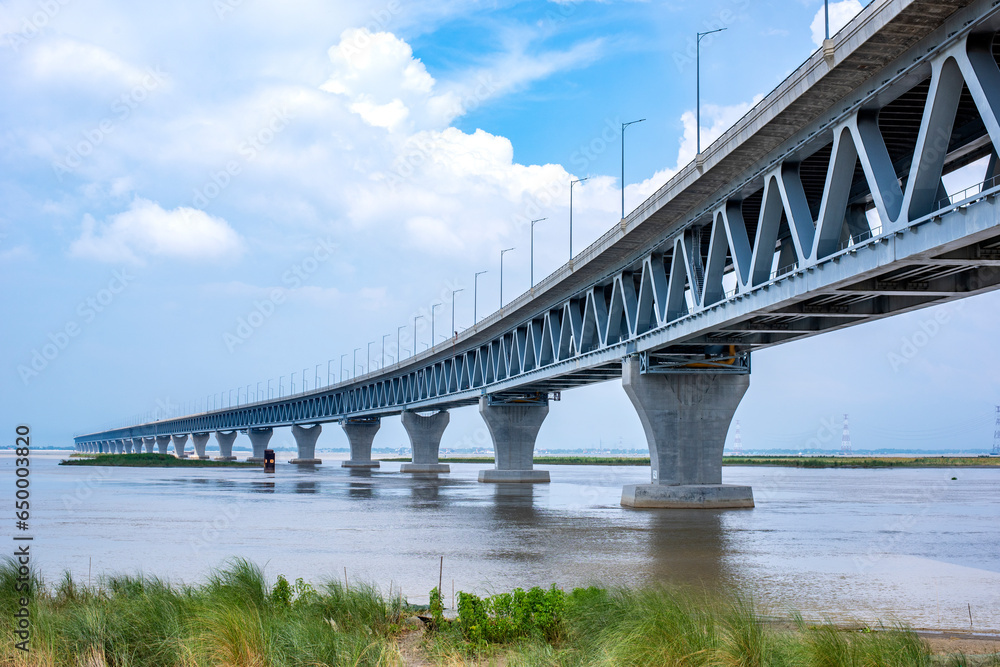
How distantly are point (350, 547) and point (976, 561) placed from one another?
1594cm

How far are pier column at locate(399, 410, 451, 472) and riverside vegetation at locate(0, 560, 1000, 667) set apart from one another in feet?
283

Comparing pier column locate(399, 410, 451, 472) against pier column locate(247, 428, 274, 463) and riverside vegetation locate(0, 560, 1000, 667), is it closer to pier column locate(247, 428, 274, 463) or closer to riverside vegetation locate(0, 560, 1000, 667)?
pier column locate(247, 428, 274, 463)

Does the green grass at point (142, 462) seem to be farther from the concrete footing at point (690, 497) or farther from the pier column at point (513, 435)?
the concrete footing at point (690, 497)

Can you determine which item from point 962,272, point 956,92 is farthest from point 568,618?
point 962,272

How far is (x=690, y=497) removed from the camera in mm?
38500

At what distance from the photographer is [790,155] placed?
23109 mm

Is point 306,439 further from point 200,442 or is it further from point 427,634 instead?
point 427,634

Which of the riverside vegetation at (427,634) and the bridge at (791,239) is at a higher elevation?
the bridge at (791,239)

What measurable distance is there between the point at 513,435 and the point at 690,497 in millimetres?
33029

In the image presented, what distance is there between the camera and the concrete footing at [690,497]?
126 ft

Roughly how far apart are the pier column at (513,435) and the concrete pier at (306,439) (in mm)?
78613

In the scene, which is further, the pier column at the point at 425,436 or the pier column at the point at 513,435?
the pier column at the point at 425,436

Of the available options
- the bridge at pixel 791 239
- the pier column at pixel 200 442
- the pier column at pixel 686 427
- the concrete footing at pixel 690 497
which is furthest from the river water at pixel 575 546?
the pier column at pixel 200 442

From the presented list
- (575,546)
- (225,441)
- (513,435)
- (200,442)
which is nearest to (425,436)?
(513,435)
